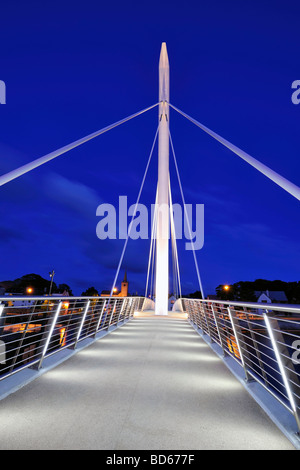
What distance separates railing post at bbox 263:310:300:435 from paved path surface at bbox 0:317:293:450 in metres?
0.28

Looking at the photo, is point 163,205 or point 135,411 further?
point 163,205

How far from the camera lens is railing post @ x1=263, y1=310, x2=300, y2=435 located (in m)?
2.42

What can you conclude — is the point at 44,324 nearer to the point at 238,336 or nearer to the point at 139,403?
the point at 139,403

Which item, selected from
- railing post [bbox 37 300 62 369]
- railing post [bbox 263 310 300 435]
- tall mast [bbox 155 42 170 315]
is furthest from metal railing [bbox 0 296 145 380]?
tall mast [bbox 155 42 170 315]

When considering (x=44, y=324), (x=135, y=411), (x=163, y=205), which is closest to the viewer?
(x=135, y=411)

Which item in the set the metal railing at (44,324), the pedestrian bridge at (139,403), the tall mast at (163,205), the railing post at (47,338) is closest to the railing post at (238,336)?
the pedestrian bridge at (139,403)

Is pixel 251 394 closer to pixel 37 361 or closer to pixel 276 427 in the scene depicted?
pixel 276 427

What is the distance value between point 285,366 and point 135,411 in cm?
142

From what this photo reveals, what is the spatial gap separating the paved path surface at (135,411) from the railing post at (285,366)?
28 centimetres

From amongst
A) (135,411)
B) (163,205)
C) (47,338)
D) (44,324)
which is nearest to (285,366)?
(135,411)

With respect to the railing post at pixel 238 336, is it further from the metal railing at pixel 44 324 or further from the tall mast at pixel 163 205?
the tall mast at pixel 163 205

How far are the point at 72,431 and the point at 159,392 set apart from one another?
52.8 inches

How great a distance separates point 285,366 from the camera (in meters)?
2.58
